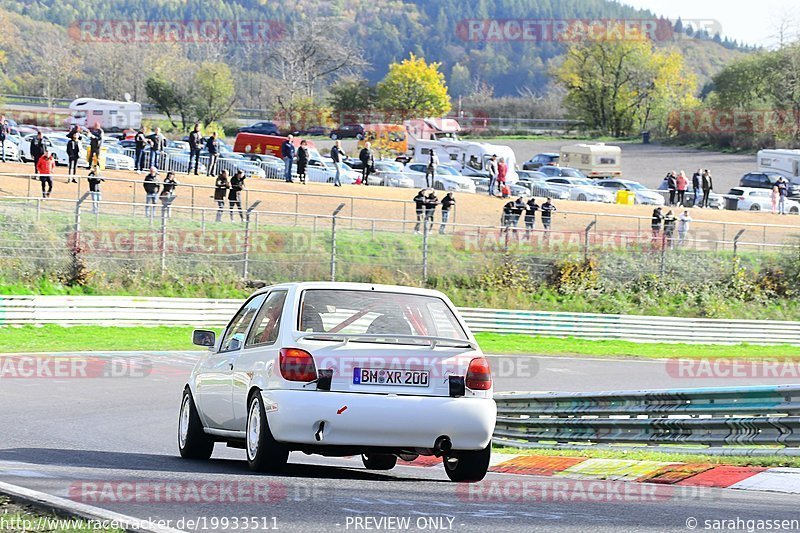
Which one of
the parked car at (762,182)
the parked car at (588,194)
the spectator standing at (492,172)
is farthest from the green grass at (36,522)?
the parked car at (762,182)

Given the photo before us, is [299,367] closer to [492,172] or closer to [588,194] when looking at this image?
[492,172]

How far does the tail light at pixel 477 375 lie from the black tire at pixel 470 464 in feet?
1.59

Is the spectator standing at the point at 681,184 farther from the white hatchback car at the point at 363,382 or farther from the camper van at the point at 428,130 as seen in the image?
the white hatchback car at the point at 363,382

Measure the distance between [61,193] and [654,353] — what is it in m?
18.4

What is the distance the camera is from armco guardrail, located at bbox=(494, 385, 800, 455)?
10.6 metres

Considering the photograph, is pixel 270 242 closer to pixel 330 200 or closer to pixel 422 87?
pixel 330 200

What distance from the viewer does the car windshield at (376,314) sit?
29.5ft

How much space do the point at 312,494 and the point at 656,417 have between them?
514 cm

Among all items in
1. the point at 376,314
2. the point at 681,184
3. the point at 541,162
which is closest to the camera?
the point at 376,314

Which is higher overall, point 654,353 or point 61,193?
point 61,193

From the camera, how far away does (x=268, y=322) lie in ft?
30.7

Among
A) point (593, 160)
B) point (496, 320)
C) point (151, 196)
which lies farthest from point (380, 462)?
point (593, 160)

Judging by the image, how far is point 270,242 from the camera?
32188 millimetres

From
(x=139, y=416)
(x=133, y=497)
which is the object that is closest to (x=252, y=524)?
(x=133, y=497)
